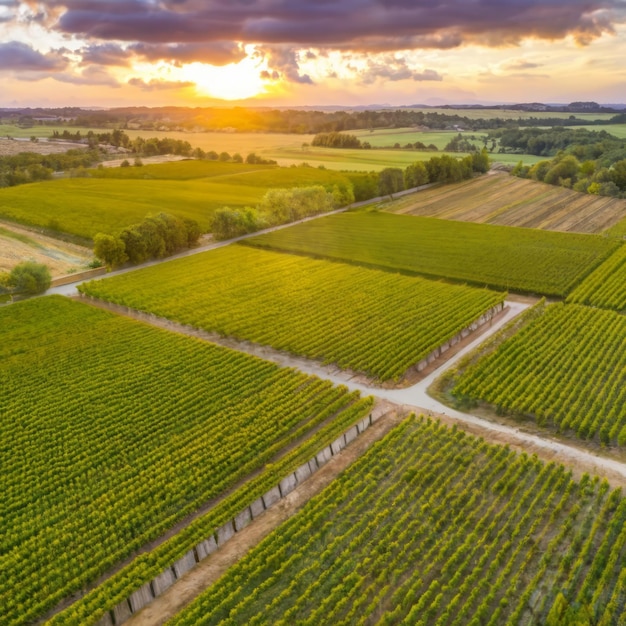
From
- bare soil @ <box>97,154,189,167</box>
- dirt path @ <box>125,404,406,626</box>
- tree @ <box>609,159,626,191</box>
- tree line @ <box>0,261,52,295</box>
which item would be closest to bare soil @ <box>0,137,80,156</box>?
bare soil @ <box>97,154,189,167</box>

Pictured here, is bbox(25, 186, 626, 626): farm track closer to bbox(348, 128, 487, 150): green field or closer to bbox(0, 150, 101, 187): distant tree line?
bbox(0, 150, 101, 187): distant tree line

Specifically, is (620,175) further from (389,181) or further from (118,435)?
(118,435)

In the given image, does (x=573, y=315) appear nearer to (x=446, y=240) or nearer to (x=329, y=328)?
(x=329, y=328)

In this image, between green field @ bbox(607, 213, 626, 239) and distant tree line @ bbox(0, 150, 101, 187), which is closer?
green field @ bbox(607, 213, 626, 239)

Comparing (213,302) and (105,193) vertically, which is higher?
(105,193)

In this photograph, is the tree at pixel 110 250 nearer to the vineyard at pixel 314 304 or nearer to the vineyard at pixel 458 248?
the vineyard at pixel 314 304

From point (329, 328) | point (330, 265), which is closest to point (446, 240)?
point (330, 265)

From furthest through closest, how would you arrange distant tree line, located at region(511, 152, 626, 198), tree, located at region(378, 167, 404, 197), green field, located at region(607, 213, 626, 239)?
tree, located at region(378, 167, 404, 197), distant tree line, located at region(511, 152, 626, 198), green field, located at region(607, 213, 626, 239)
